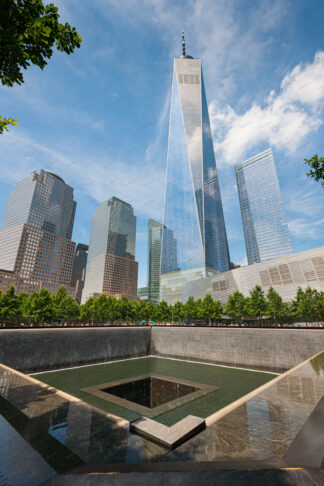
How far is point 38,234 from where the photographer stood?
501ft

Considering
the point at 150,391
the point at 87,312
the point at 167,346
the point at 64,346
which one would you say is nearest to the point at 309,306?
the point at 167,346

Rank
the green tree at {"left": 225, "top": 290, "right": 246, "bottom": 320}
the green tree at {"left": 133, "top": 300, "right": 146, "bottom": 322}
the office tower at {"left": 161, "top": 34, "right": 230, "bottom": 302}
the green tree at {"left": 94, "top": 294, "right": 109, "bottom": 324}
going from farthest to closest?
1. the office tower at {"left": 161, "top": 34, "right": 230, "bottom": 302}
2. the green tree at {"left": 133, "top": 300, "right": 146, "bottom": 322}
3. the green tree at {"left": 94, "top": 294, "right": 109, "bottom": 324}
4. the green tree at {"left": 225, "top": 290, "right": 246, "bottom": 320}

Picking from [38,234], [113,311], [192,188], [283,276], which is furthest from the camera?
[38,234]

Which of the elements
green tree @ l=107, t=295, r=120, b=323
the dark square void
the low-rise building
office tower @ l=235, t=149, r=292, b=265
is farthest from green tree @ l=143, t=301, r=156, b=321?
office tower @ l=235, t=149, r=292, b=265

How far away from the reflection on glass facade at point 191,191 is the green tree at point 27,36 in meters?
117

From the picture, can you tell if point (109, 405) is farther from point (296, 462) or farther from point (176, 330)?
point (176, 330)

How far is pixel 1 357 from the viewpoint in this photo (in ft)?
69.1

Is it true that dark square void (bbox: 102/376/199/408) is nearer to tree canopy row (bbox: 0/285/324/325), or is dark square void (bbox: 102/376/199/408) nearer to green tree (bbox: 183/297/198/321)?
tree canopy row (bbox: 0/285/324/325)

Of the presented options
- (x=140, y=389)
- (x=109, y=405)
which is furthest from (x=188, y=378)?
(x=109, y=405)

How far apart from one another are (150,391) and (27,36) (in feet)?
72.3

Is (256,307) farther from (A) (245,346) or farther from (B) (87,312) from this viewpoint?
(B) (87,312)

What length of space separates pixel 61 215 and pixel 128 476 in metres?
191

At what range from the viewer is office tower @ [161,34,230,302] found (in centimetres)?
12475

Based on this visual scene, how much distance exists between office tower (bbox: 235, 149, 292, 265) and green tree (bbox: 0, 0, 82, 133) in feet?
465
